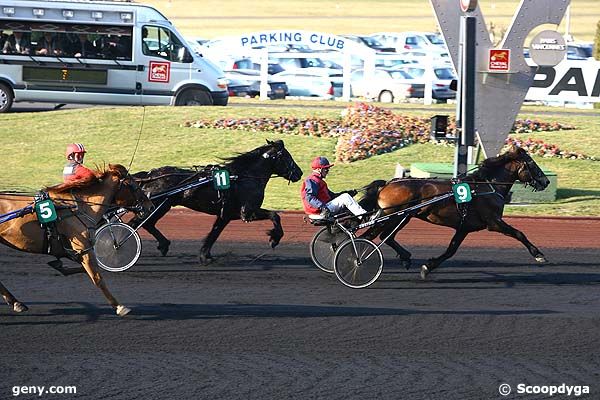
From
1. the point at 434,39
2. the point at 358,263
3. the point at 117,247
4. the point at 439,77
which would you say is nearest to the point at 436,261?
the point at 358,263

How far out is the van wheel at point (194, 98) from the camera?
25.8m

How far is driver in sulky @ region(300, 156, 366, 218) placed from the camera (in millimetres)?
11730

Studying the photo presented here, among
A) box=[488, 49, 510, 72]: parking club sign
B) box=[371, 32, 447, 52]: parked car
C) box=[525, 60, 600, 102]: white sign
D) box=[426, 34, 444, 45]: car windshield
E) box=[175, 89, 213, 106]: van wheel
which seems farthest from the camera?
box=[426, 34, 444, 45]: car windshield

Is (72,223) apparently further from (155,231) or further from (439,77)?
(439,77)

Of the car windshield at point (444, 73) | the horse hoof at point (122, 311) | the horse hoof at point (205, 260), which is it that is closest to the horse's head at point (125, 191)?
the horse hoof at point (122, 311)

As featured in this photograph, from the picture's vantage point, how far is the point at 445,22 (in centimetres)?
1656

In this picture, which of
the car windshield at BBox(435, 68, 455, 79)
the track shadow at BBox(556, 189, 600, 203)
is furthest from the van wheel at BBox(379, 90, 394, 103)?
the track shadow at BBox(556, 189, 600, 203)

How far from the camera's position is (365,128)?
73.6 ft

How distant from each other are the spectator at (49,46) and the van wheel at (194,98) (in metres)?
3.06

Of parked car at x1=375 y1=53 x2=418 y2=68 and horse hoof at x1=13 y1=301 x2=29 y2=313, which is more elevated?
parked car at x1=375 y1=53 x2=418 y2=68

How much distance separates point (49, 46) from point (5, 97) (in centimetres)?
166

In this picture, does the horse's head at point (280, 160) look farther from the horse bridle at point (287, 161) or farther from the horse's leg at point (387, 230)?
the horse's leg at point (387, 230)

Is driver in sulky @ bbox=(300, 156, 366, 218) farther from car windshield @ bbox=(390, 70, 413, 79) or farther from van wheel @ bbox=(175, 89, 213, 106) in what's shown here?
car windshield @ bbox=(390, 70, 413, 79)

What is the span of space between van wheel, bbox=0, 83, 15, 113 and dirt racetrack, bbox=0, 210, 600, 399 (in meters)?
12.8
